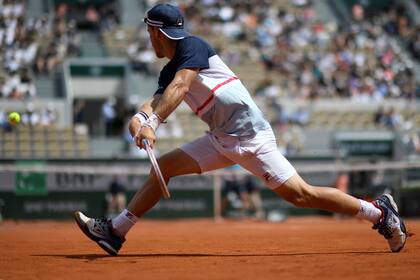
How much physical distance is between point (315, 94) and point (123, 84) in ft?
20.9

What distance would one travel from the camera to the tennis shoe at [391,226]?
8.20m

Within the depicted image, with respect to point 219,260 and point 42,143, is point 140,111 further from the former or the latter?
point 42,143

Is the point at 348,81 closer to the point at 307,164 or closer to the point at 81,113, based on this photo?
the point at 307,164

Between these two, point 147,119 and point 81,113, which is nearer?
point 147,119

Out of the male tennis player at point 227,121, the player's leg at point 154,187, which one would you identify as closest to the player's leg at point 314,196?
the male tennis player at point 227,121

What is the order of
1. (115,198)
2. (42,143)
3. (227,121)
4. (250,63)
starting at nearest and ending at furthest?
(227,121), (115,198), (42,143), (250,63)

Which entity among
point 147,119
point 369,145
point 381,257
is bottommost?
point 369,145

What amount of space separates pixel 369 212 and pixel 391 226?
25 cm

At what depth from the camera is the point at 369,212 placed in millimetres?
8188

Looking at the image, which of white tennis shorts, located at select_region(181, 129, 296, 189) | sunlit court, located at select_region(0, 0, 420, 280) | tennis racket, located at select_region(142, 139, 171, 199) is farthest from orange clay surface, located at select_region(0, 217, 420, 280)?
white tennis shorts, located at select_region(181, 129, 296, 189)

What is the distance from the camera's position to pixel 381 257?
7926 mm

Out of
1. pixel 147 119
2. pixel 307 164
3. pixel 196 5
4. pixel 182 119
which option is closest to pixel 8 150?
pixel 182 119

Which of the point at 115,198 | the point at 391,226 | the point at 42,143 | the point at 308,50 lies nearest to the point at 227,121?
the point at 391,226

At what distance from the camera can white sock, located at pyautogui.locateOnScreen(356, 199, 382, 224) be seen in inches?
322
